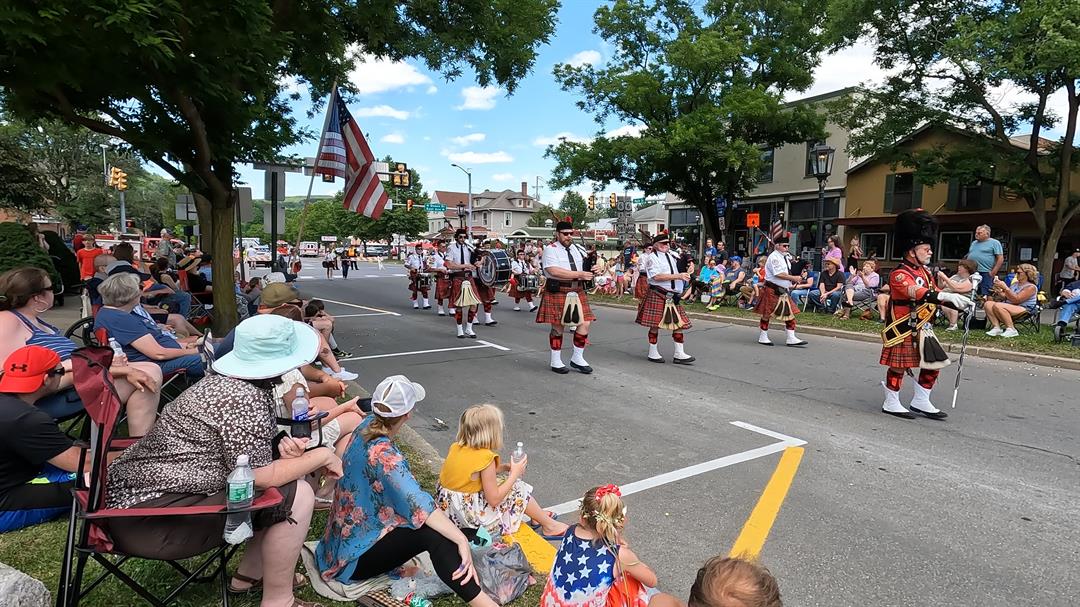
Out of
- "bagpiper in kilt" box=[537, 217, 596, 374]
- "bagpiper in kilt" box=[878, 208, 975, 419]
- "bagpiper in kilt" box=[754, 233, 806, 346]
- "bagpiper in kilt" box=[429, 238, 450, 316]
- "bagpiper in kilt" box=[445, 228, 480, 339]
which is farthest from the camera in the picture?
"bagpiper in kilt" box=[429, 238, 450, 316]

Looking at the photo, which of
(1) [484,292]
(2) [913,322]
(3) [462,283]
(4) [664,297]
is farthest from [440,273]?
(2) [913,322]

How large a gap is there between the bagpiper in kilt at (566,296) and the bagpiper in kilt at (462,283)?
3459 millimetres

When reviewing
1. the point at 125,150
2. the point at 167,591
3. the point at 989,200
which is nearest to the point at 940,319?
the point at 167,591

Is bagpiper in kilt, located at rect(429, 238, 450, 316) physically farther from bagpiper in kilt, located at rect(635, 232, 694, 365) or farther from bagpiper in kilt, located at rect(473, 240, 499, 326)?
bagpiper in kilt, located at rect(635, 232, 694, 365)

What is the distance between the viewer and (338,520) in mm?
2967

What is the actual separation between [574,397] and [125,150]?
838 cm

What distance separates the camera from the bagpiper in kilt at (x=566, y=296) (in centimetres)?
837

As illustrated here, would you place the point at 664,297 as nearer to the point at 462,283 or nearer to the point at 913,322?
the point at 913,322

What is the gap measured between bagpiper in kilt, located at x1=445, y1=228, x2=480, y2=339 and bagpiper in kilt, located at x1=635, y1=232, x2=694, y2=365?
153 inches

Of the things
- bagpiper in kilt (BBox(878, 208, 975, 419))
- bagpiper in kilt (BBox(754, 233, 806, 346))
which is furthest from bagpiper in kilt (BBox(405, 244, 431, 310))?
bagpiper in kilt (BBox(878, 208, 975, 419))

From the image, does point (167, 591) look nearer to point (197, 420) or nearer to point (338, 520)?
point (338, 520)

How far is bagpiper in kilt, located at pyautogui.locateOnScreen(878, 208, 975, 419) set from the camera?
605 cm

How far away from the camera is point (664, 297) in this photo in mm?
9023

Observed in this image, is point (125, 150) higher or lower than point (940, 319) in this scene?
higher
